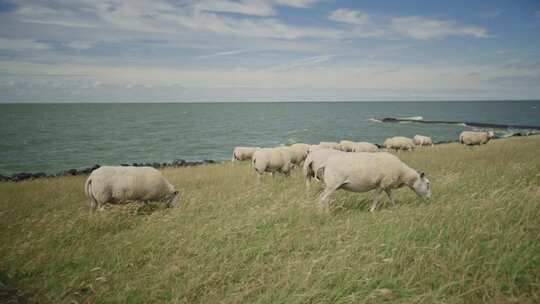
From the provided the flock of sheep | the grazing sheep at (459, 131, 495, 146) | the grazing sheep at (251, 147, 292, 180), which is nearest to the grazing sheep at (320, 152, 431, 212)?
the flock of sheep

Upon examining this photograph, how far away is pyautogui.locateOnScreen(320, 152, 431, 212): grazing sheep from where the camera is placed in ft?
24.1

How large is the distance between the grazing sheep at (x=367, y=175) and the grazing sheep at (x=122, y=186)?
198 inches

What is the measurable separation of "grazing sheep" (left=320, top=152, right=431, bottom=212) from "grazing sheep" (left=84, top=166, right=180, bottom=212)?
502cm

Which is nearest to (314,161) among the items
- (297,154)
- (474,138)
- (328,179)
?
(328,179)

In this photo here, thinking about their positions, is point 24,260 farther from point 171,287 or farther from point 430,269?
point 430,269

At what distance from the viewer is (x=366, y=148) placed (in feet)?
75.1

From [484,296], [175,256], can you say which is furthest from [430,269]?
[175,256]

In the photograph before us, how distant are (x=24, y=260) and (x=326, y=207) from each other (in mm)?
5663

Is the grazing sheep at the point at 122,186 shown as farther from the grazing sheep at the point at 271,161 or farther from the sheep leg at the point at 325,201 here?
the grazing sheep at the point at 271,161

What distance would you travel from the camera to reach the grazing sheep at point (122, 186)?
28.0ft

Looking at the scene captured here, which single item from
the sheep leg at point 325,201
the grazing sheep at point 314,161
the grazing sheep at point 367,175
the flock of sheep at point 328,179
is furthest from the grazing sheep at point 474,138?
the sheep leg at point 325,201

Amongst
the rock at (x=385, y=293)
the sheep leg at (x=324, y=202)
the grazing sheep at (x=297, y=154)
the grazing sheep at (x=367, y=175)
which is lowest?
the grazing sheep at (x=297, y=154)

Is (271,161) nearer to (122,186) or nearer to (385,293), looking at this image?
(122,186)

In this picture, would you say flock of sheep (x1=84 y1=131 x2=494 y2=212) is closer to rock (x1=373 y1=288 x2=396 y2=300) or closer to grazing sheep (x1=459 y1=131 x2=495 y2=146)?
rock (x1=373 y1=288 x2=396 y2=300)
